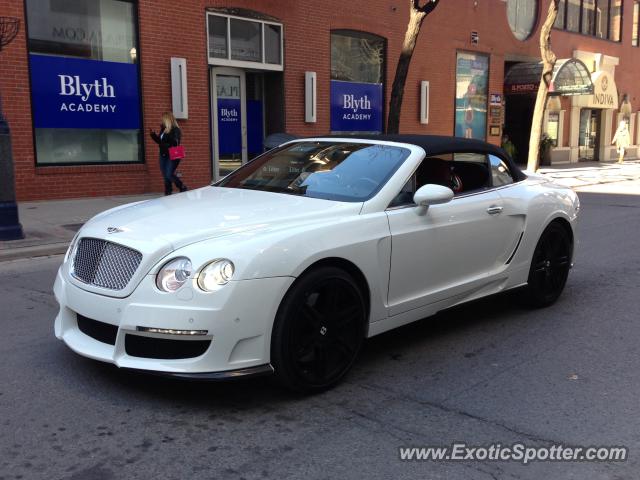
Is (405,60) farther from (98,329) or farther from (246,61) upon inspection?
(98,329)

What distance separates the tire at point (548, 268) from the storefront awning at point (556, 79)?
773 inches

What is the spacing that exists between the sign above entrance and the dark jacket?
22342 mm

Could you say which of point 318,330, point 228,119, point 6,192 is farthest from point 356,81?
point 318,330

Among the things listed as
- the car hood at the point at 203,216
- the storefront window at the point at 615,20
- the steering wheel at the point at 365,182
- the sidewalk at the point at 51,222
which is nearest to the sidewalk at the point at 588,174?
the storefront window at the point at 615,20

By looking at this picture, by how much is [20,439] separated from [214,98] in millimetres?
12561

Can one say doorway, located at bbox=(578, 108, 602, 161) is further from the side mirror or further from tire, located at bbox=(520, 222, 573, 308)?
the side mirror

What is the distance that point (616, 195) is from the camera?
55.7ft

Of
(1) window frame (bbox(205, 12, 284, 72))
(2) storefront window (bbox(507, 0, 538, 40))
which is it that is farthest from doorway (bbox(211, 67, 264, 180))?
(2) storefront window (bbox(507, 0, 538, 40))

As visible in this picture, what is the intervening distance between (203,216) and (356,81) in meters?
14.9

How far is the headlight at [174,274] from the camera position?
353 cm

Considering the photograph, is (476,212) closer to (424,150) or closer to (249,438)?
(424,150)

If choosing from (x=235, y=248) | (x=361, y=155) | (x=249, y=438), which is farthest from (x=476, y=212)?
(x=249, y=438)

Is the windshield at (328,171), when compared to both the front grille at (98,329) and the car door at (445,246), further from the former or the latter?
the front grille at (98,329)

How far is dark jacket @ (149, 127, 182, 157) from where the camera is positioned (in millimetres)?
12562
